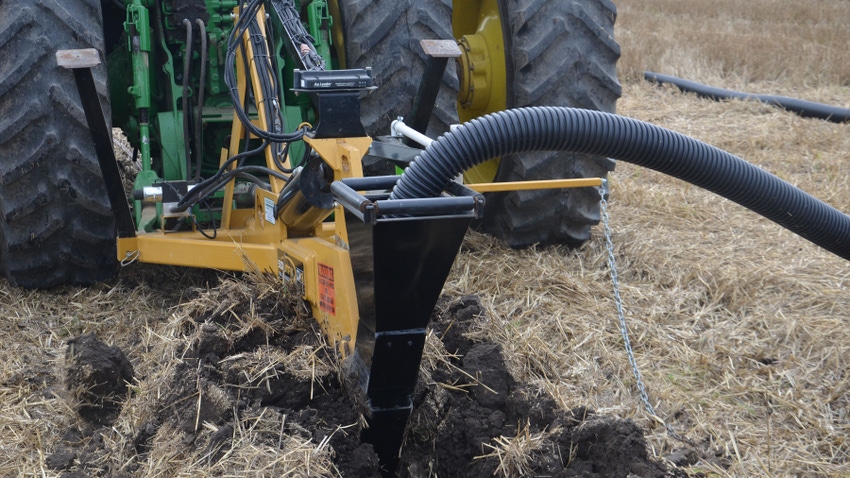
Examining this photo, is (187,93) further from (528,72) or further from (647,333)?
(647,333)

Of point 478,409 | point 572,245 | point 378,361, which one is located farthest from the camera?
point 572,245

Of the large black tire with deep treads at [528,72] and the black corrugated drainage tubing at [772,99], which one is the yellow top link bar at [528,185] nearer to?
the large black tire with deep treads at [528,72]

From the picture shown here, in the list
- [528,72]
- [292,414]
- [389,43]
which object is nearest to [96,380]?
[292,414]

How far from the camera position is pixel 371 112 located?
4293 millimetres

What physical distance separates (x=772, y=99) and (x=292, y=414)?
7.88m

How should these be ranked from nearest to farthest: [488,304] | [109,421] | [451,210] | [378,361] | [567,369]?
[451,210] → [378,361] → [109,421] → [567,369] → [488,304]

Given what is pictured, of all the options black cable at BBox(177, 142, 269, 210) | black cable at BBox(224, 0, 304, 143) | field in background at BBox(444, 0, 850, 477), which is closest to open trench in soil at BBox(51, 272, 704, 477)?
field in background at BBox(444, 0, 850, 477)

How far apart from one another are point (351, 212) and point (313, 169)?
66cm

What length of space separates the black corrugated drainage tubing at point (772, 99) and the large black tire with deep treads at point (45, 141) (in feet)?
22.8

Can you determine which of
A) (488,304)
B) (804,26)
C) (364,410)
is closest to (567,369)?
(488,304)

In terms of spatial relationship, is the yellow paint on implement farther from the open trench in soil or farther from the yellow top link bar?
the yellow top link bar

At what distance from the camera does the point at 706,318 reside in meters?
4.43

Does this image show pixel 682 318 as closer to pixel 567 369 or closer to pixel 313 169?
pixel 567 369

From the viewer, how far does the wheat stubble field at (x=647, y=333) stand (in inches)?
127
